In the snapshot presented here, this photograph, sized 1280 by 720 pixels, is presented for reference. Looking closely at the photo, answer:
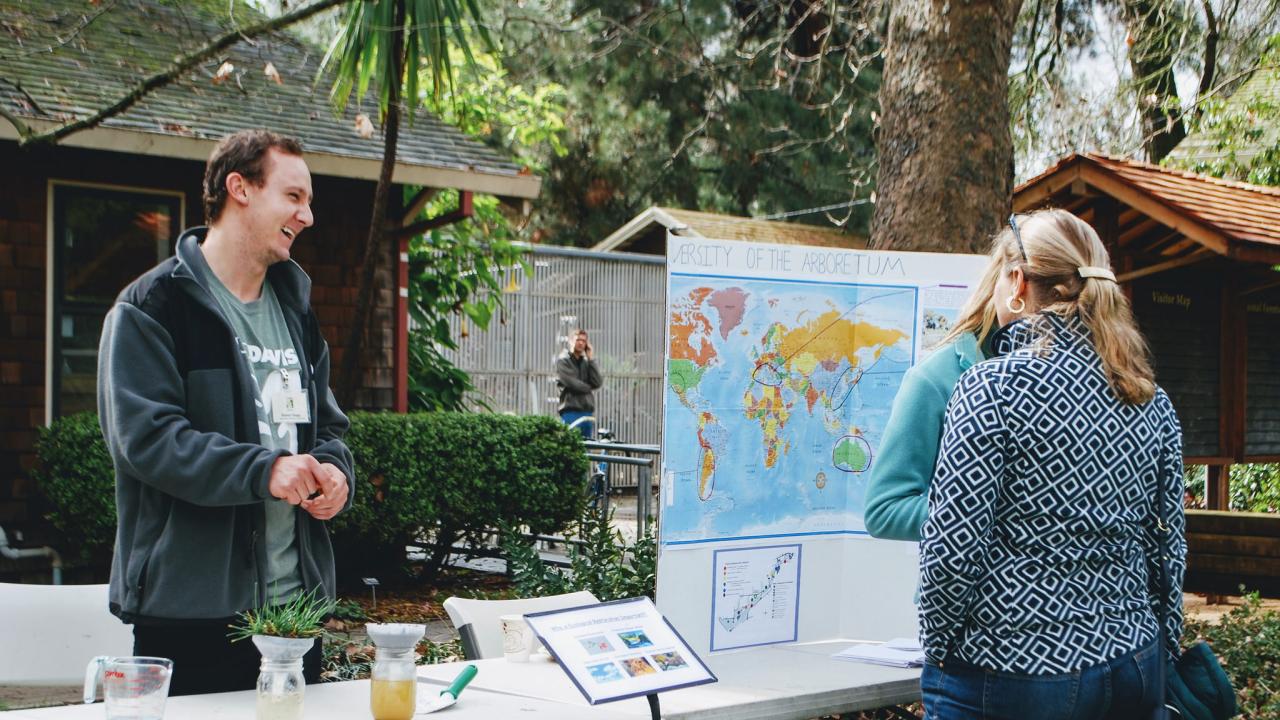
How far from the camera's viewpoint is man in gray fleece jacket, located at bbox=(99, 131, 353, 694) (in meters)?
2.71

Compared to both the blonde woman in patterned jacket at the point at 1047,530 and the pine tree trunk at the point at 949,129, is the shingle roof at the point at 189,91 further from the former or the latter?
the blonde woman in patterned jacket at the point at 1047,530

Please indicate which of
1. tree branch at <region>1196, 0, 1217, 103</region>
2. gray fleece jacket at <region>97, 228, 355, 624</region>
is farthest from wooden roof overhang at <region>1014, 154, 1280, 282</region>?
gray fleece jacket at <region>97, 228, 355, 624</region>

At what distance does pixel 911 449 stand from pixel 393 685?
4.27ft

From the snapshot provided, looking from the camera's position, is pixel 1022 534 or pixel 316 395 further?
pixel 316 395

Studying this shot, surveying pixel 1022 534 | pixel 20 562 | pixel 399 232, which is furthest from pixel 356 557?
pixel 1022 534

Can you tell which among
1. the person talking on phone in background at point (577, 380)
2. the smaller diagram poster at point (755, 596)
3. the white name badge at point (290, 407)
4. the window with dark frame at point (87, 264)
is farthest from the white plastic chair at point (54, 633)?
the person talking on phone in background at point (577, 380)

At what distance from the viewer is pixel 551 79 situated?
2591 centimetres

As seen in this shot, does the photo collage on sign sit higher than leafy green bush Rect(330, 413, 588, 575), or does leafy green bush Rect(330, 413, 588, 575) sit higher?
the photo collage on sign

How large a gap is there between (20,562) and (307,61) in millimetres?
5517

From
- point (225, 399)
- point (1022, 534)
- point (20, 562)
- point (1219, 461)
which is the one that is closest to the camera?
point (1022, 534)

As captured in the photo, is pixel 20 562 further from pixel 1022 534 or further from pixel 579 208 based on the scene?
pixel 579 208

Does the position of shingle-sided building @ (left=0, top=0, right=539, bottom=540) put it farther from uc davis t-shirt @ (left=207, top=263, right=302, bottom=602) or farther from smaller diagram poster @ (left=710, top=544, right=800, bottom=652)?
uc davis t-shirt @ (left=207, top=263, right=302, bottom=602)

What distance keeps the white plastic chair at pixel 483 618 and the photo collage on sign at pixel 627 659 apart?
66cm

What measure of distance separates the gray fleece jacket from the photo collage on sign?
31.0 inches
